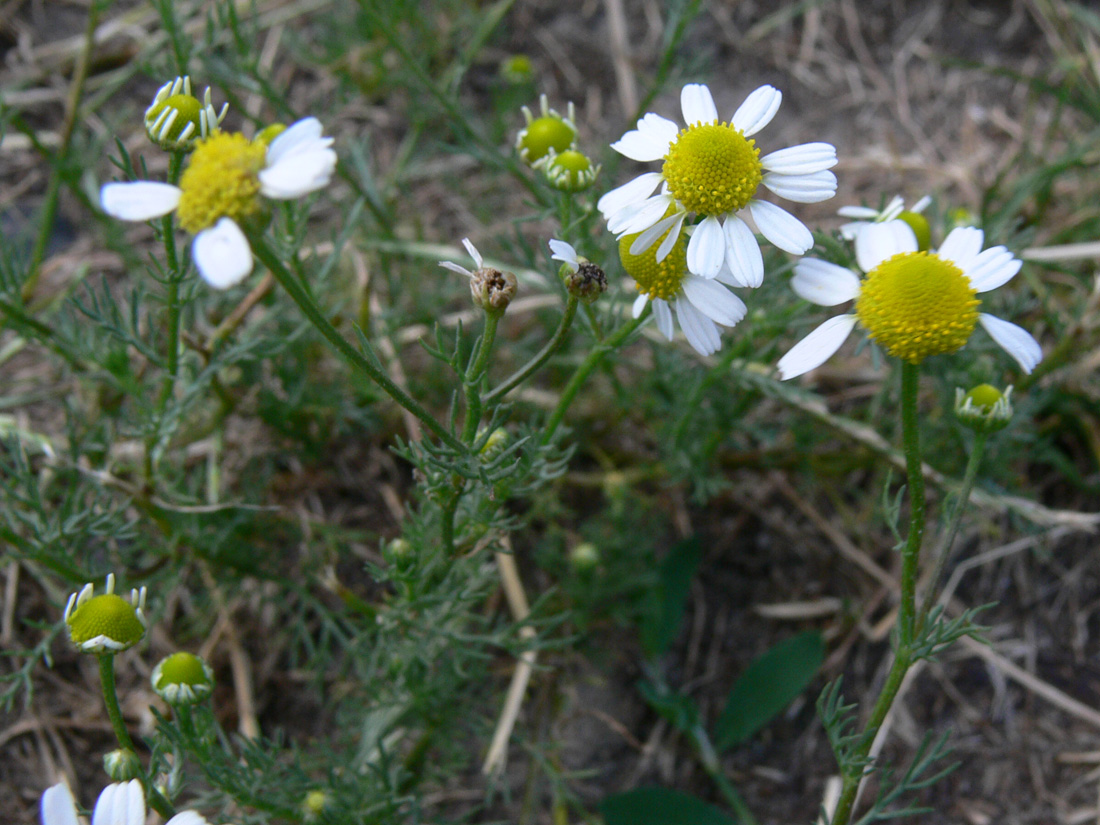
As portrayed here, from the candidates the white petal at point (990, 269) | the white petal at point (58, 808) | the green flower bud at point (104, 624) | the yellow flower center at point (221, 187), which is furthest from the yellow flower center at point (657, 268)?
the white petal at point (58, 808)

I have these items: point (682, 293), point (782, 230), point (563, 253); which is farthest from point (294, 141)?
point (782, 230)

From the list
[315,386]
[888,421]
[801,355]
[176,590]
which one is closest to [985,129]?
[888,421]

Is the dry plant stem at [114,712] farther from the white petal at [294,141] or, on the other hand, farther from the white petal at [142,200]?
the white petal at [294,141]

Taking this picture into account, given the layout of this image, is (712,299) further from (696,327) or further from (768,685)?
(768,685)

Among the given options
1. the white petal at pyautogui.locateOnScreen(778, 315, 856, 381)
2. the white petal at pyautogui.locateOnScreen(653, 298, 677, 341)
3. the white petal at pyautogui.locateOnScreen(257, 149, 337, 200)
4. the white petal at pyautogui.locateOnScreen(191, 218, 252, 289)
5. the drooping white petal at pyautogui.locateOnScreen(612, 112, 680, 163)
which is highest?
the white petal at pyautogui.locateOnScreen(257, 149, 337, 200)

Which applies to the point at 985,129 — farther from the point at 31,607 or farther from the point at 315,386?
the point at 31,607

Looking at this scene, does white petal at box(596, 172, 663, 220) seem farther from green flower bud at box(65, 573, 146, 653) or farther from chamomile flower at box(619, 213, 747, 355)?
green flower bud at box(65, 573, 146, 653)

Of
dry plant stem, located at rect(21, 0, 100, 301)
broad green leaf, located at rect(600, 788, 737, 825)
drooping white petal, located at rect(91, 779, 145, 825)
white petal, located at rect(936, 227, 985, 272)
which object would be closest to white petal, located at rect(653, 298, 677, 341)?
white petal, located at rect(936, 227, 985, 272)
